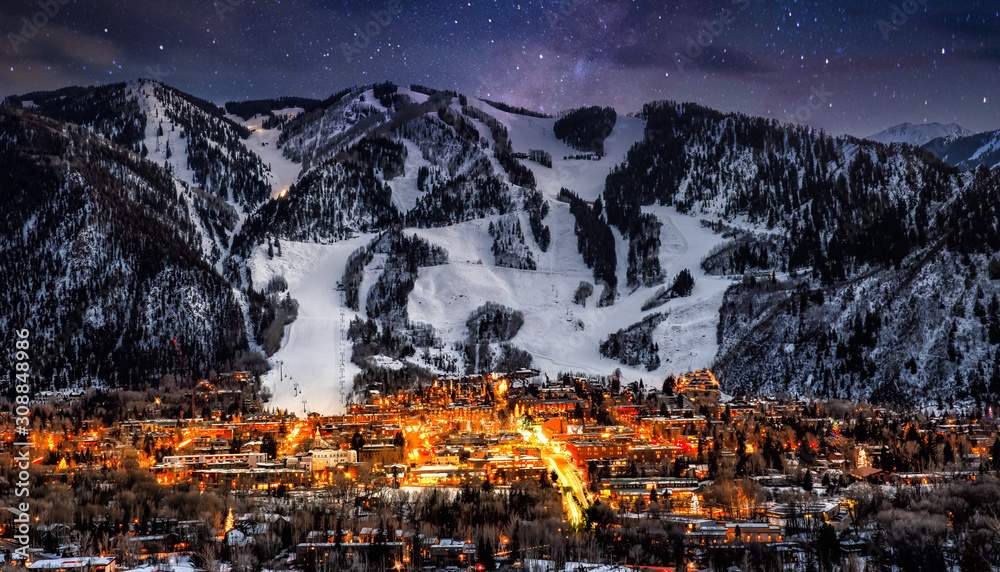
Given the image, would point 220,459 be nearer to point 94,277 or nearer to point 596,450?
point 596,450

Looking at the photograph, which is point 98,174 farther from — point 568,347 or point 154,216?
point 568,347

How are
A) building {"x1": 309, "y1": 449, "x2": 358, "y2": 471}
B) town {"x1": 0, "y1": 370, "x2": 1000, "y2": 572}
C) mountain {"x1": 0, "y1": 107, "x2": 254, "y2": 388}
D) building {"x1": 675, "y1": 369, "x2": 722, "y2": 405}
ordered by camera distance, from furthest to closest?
mountain {"x1": 0, "y1": 107, "x2": 254, "y2": 388}, building {"x1": 675, "y1": 369, "x2": 722, "y2": 405}, building {"x1": 309, "y1": 449, "x2": 358, "y2": 471}, town {"x1": 0, "y1": 370, "x2": 1000, "y2": 572}

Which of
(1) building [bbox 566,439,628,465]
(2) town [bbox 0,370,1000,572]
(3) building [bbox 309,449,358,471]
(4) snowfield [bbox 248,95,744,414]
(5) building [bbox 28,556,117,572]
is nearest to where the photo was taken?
(5) building [bbox 28,556,117,572]

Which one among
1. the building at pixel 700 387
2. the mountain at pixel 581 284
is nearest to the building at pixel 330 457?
the mountain at pixel 581 284

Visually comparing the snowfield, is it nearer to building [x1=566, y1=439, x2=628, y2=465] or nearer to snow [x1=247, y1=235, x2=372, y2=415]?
snow [x1=247, y1=235, x2=372, y2=415]

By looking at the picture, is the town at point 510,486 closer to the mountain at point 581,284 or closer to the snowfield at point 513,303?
the mountain at point 581,284

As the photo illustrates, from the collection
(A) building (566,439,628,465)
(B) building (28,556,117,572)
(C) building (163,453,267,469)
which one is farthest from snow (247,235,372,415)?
(B) building (28,556,117,572)
